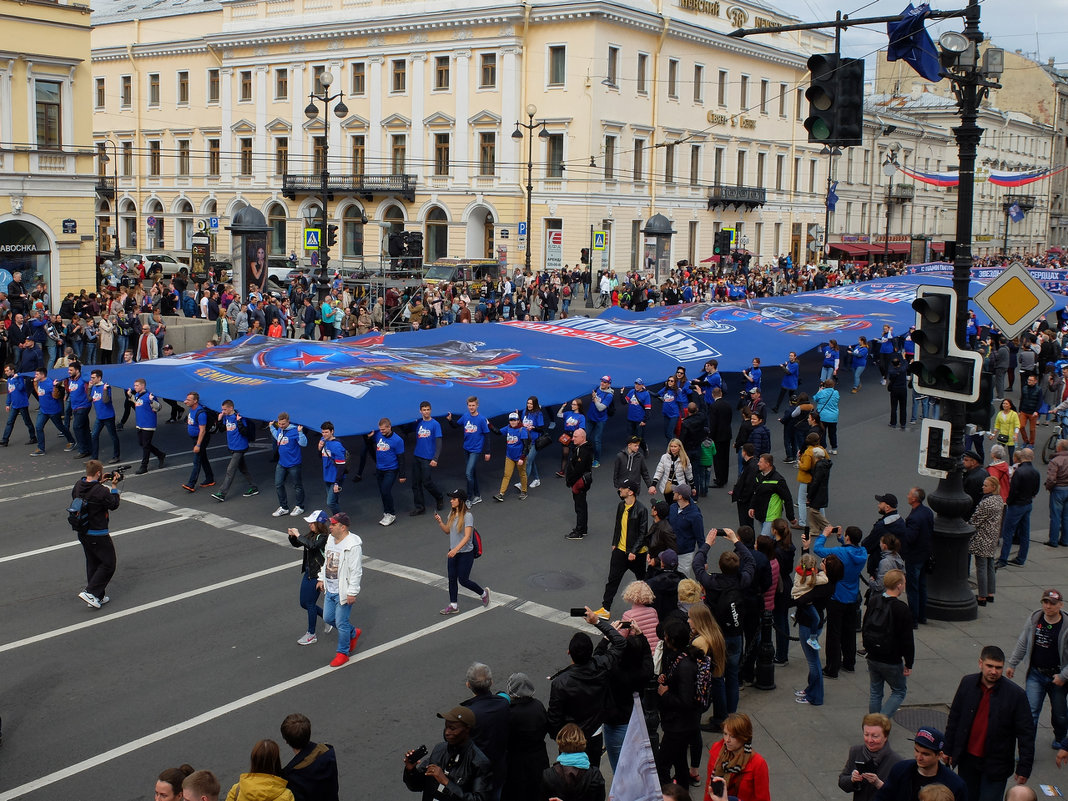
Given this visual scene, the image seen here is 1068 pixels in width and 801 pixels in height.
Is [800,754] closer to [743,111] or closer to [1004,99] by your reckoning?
[743,111]

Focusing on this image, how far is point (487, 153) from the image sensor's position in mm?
58281

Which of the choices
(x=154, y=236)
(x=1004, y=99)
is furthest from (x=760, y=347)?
(x=1004, y=99)

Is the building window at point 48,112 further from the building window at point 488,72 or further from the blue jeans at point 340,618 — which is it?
the blue jeans at point 340,618

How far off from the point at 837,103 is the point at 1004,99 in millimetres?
117322

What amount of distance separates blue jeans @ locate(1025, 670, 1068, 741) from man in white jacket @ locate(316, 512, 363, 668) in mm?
6030

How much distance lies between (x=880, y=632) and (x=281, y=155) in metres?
60.5

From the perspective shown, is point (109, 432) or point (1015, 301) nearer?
point (1015, 301)

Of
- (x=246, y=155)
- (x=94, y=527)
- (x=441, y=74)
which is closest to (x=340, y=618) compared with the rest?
(x=94, y=527)

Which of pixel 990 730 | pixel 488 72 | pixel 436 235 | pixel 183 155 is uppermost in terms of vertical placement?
pixel 488 72

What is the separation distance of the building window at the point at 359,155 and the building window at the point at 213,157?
10.0 meters

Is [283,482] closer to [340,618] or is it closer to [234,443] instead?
[234,443]

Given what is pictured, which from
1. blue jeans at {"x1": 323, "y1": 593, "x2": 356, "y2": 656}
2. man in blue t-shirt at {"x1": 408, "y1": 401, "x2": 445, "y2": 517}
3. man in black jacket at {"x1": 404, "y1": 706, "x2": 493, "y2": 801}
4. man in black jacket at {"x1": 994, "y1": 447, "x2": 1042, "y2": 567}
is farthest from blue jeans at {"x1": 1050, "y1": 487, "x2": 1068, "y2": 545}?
man in black jacket at {"x1": 404, "y1": 706, "x2": 493, "y2": 801}

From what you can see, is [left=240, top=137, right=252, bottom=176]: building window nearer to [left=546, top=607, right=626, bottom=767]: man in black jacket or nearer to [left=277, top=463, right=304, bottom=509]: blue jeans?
[left=277, top=463, right=304, bottom=509]: blue jeans

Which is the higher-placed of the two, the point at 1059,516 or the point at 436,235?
the point at 436,235
